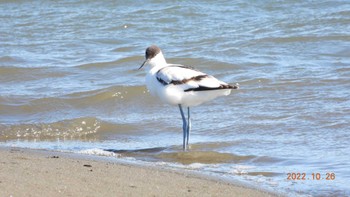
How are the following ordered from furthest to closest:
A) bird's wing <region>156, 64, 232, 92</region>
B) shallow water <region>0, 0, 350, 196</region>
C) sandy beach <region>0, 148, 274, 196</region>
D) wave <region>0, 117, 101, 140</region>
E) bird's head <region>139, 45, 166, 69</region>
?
1. wave <region>0, 117, 101, 140</region>
2. bird's head <region>139, 45, 166, 69</region>
3. bird's wing <region>156, 64, 232, 92</region>
4. shallow water <region>0, 0, 350, 196</region>
5. sandy beach <region>0, 148, 274, 196</region>

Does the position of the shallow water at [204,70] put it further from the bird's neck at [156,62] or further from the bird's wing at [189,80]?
the bird's neck at [156,62]

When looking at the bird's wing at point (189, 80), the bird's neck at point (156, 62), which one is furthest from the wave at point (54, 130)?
the bird's wing at point (189, 80)

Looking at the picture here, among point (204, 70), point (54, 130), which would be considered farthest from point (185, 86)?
point (204, 70)

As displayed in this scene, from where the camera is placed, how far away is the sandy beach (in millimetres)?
4953

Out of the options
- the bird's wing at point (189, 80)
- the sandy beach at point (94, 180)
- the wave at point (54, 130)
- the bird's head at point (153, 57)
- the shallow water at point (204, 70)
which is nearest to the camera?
the sandy beach at point (94, 180)

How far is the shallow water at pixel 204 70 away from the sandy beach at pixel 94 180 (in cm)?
55

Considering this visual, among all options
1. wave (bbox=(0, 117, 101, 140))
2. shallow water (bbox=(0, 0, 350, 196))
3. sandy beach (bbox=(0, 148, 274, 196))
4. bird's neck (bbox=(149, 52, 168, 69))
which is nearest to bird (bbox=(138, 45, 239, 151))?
bird's neck (bbox=(149, 52, 168, 69))

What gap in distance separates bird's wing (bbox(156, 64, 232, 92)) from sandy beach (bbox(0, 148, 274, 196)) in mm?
1417

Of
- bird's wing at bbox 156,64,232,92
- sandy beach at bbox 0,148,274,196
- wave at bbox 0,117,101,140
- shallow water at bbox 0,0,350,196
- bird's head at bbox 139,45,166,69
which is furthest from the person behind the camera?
wave at bbox 0,117,101,140

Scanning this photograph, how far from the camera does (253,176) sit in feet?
20.5

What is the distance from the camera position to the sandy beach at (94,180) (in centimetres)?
495

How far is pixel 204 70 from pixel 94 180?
6.07 meters

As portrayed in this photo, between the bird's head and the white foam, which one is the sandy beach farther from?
the bird's head

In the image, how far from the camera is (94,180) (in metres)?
5.32
